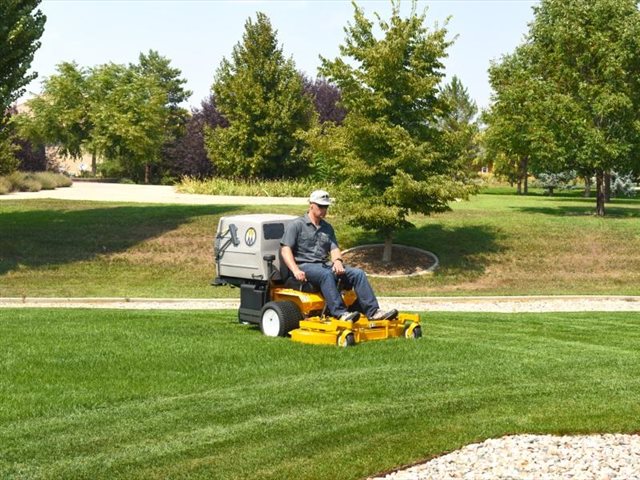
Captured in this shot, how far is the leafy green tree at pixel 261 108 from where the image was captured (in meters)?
44.8

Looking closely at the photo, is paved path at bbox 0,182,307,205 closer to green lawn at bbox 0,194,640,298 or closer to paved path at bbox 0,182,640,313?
green lawn at bbox 0,194,640,298

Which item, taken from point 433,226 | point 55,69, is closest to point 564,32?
point 433,226

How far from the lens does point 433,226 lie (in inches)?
1201

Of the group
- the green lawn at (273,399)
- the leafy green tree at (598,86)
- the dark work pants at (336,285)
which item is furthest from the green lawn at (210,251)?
the green lawn at (273,399)

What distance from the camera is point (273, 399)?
8.05 meters

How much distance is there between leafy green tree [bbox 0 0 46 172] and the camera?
2391 cm

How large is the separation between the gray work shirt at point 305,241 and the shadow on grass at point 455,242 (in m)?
15.4

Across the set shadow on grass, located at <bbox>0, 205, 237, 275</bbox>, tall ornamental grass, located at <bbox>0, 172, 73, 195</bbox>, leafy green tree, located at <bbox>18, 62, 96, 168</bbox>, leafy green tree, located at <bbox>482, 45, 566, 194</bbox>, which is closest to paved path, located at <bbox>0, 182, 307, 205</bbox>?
tall ornamental grass, located at <bbox>0, 172, 73, 195</bbox>

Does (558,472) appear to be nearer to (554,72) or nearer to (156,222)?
(156,222)

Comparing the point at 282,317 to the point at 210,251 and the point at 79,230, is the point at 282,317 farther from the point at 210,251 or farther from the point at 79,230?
the point at 79,230

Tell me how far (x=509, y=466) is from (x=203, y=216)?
24.7 m

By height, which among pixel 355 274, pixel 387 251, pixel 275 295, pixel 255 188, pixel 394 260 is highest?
pixel 255 188

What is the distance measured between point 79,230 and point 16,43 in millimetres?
6389

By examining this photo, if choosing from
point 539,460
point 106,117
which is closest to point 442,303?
point 539,460
